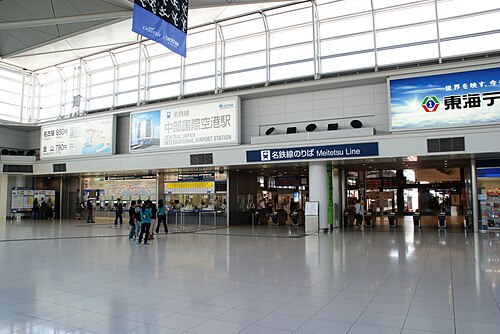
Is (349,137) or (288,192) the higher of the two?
(349,137)

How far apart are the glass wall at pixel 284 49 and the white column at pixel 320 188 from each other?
4274 millimetres

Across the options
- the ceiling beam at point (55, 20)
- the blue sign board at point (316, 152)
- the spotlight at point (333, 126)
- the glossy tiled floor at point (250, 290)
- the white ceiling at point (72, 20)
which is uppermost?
the white ceiling at point (72, 20)

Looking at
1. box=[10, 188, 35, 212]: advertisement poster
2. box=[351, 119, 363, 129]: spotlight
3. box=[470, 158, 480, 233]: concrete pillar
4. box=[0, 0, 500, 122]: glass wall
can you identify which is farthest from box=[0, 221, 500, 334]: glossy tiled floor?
box=[10, 188, 35, 212]: advertisement poster

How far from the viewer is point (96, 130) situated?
74.8ft

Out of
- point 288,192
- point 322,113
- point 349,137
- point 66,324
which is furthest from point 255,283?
point 288,192

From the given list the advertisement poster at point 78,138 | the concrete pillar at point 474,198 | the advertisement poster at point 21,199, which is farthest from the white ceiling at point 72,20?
the concrete pillar at point 474,198

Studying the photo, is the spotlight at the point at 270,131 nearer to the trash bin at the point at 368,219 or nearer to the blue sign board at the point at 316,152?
the blue sign board at the point at 316,152

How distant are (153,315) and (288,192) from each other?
75.7 ft

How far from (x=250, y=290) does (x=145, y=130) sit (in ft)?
54.9

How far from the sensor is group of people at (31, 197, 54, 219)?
25875 mm

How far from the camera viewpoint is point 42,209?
2614 cm

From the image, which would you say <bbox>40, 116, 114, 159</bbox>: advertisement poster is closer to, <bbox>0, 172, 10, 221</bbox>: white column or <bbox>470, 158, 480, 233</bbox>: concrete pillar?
<bbox>0, 172, 10, 221</bbox>: white column

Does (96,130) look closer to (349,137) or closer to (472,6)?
(349,137)

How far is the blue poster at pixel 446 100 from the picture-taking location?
13.7 m
